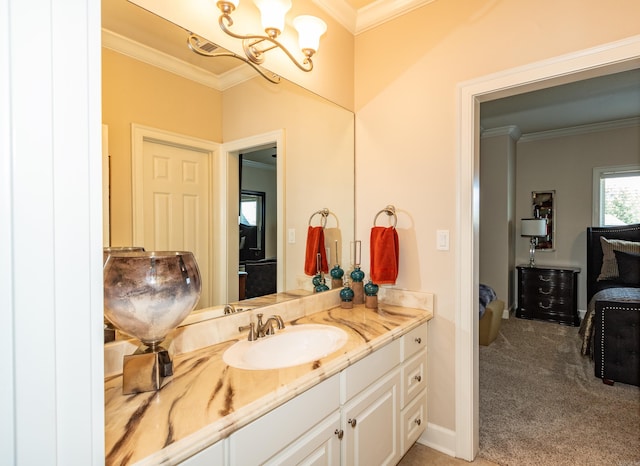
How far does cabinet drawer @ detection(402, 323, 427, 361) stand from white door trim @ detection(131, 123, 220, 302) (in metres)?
0.94

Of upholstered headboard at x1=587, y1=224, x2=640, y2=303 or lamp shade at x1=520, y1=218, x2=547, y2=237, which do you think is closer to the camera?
upholstered headboard at x1=587, y1=224, x2=640, y2=303

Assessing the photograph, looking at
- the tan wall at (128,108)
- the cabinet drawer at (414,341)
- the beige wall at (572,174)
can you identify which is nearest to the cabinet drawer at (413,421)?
the cabinet drawer at (414,341)

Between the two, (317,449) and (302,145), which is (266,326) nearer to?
(317,449)

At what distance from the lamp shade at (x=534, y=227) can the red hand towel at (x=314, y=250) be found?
3.97 metres

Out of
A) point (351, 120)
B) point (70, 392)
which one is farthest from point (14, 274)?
point (351, 120)

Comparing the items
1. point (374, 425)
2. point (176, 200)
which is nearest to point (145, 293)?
point (176, 200)

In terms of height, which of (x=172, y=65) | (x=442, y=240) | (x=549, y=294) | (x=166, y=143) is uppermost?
(x=172, y=65)

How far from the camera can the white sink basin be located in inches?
55.2

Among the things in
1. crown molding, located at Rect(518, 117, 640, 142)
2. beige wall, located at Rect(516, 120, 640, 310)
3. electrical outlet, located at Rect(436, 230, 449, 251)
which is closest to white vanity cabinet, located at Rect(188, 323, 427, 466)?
electrical outlet, located at Rect(436, 230, 449, 251)

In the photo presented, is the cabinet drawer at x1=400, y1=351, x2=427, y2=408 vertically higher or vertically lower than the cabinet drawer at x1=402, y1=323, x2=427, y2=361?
lower

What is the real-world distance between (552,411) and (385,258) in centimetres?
170

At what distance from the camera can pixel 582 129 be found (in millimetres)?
4840

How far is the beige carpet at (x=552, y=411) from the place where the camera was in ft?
6.63

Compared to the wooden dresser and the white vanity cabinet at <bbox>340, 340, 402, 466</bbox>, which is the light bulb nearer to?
the white vanity cabinet at <bbox>340, 340, 402, 466</bbox>
